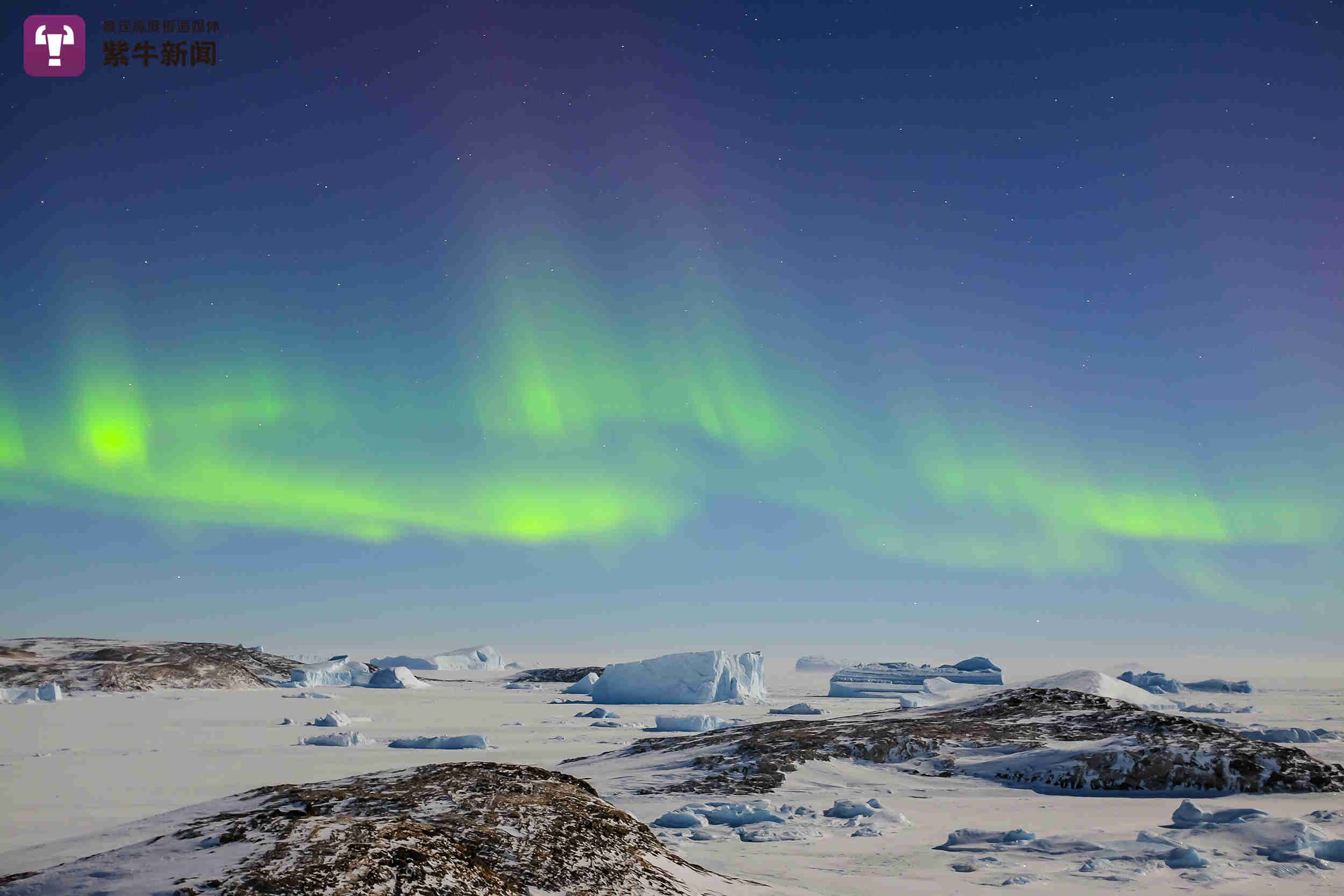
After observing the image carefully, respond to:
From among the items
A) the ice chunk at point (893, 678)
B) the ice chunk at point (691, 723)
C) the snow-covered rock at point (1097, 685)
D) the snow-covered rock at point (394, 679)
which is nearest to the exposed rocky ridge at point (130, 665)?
the snow-covered rock at point (394, 679)

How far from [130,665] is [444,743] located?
146 feet

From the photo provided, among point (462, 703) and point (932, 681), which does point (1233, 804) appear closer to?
point (462, 703)

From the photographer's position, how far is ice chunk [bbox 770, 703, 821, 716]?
4500 cm

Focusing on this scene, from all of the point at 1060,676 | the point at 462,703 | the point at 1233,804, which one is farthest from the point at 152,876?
the point at 462,703

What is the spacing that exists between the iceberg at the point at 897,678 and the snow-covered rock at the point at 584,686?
2012 centimetres

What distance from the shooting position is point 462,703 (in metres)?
53.0

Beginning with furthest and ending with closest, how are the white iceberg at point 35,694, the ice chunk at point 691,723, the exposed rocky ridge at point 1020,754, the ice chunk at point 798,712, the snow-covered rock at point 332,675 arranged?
1. the snow-covered rock at point 332,675
2. the white iceberg at point 35,694
3. the ice chunk at point 798,712
4. the ice chunk at point 691,723
5. the exposed rocky ridge at point 1020,754

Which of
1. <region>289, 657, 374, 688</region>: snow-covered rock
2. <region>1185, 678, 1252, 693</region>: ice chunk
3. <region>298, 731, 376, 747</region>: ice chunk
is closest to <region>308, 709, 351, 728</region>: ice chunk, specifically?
<region>298, 731, 376, 747</region>: ice chunk

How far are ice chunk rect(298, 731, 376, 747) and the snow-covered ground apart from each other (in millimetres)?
663

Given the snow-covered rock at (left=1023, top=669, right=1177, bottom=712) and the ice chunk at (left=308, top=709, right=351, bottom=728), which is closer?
the ice chunk at (left=308, top=709, right=351, bottom=728)

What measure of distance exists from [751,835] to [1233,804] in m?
11.4

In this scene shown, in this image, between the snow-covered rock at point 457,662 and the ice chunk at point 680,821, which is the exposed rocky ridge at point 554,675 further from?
the ice chunk at point 680,821

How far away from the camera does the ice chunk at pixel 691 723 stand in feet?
111

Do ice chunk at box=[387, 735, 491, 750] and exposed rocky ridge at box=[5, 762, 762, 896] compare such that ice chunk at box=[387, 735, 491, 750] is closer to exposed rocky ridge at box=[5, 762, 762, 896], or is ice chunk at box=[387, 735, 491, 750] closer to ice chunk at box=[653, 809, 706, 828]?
ice chunk at box=[653, 809, 706, 828]
